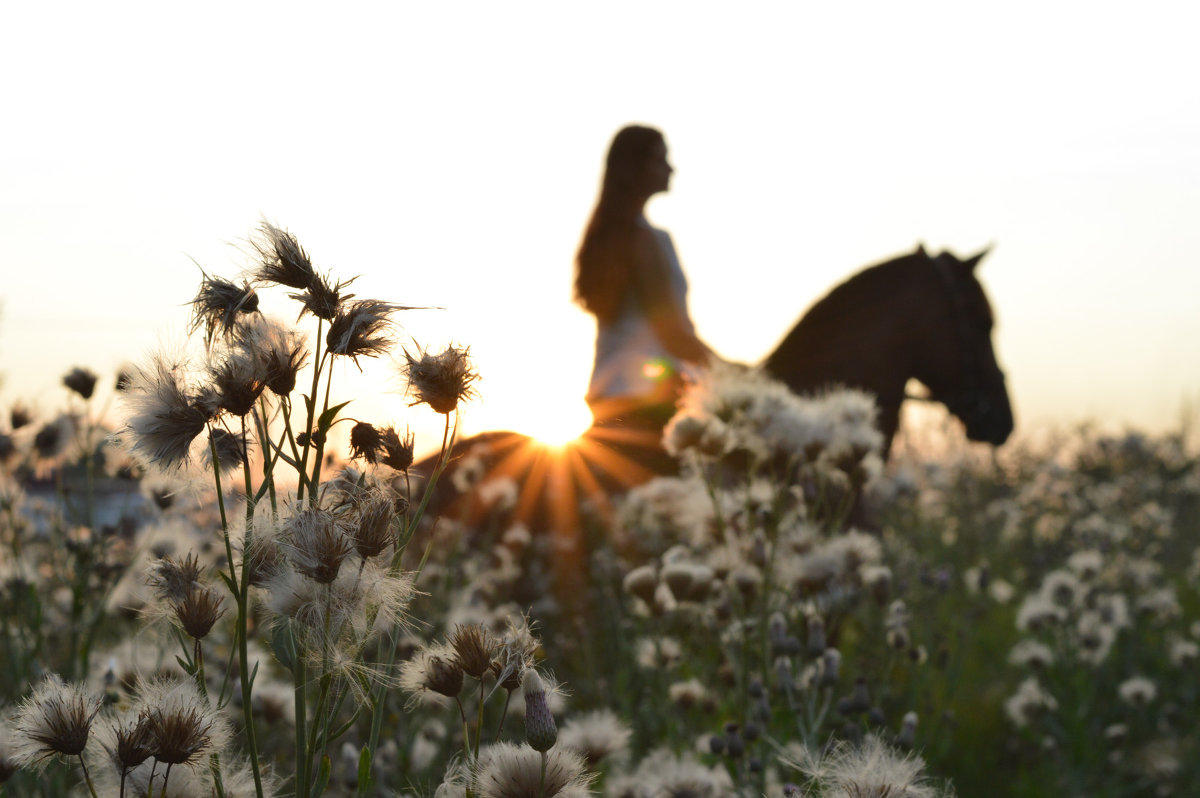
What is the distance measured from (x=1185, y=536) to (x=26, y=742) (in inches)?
493

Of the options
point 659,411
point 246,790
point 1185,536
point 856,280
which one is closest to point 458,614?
point 246,790

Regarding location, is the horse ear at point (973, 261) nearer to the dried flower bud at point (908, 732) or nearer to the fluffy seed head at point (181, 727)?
the dried flower bud at point (908, 732)

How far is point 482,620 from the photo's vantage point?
2582mm

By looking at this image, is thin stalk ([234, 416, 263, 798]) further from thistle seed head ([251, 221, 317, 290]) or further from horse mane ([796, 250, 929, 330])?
horse mane ([796, 250, 929, 330])

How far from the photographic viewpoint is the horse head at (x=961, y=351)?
802 cm

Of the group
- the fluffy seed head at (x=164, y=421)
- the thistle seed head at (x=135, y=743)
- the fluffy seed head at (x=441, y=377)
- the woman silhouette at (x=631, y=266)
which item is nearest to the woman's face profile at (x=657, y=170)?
the woman silhouette at (x=631, y=266)

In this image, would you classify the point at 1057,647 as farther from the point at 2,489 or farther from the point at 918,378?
the point at 2,489

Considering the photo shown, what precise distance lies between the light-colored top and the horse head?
2.06m

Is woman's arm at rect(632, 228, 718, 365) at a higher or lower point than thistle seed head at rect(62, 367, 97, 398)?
higher

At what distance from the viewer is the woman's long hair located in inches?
323

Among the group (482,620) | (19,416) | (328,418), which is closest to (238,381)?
(328,418)

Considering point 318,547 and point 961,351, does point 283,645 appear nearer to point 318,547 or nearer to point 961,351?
point 318,547

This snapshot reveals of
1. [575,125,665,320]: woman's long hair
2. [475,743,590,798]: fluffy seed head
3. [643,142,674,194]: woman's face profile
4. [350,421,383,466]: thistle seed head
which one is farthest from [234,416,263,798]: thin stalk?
[643,142,674,194]: woman's face profile

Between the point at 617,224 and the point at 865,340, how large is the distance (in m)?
2.36
